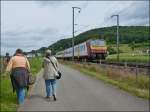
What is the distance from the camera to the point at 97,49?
53.2 metres

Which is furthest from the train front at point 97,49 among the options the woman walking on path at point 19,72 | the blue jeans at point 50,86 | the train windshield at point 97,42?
the woman walking on path at point 19,72

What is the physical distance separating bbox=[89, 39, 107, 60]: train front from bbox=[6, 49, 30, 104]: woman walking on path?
129ft

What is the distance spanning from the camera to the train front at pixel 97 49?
5291 cm

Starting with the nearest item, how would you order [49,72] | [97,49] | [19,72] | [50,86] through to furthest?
[19,72] < [49,72] < [50,86] < [97,49]

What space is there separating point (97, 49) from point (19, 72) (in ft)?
132

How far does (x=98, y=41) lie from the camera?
53.8 metres

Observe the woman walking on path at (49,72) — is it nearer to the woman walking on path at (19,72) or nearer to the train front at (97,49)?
the woman walking on path at (19,72)

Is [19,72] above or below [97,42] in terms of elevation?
below

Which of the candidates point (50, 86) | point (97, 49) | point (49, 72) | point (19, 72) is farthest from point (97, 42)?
point (19, 72)

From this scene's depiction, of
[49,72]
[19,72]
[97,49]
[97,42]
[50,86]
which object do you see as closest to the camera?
[19,72]

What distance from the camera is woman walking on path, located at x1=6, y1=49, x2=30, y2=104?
1339cm

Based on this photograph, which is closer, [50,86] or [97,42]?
[50,86]

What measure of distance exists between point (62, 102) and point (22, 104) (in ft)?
4.51

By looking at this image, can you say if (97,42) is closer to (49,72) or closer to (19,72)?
(49,72)
